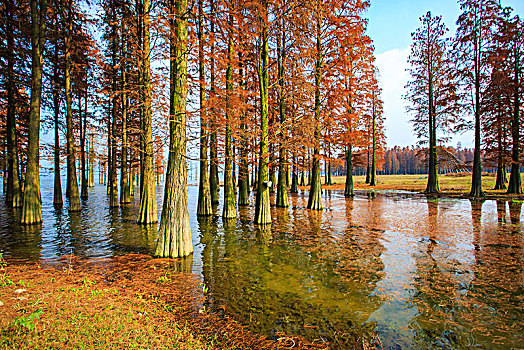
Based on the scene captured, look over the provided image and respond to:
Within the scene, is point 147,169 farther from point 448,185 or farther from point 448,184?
point 448,184

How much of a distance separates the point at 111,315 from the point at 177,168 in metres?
4.28

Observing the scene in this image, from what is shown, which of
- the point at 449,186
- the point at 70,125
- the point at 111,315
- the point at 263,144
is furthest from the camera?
the point at 449,186

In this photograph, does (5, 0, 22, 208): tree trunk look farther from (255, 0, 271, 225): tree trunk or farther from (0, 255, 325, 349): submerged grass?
(255, 0, 271, 225): tree trunk

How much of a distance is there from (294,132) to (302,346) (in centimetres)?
1107

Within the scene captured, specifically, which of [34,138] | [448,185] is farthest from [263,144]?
[448,185]

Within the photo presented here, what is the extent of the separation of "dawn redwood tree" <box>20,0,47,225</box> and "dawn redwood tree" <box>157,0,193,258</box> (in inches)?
361

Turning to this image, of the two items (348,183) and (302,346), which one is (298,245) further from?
A: (348,183)

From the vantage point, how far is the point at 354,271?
6.29 meters

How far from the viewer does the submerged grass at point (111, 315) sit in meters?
2.96

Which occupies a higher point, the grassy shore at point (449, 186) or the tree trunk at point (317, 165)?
the tree trunk at point (317, 165)

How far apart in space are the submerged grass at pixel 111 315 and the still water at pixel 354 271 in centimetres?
48

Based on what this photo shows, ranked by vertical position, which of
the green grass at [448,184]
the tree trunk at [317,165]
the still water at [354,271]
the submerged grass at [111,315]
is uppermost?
the tree trunk at [317,165]

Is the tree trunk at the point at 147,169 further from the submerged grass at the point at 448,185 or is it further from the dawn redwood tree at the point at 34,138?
the submerged grass at the point at 448,185

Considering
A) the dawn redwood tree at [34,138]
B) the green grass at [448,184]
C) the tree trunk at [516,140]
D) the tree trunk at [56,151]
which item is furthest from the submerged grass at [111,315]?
the green grass at [448,184]
